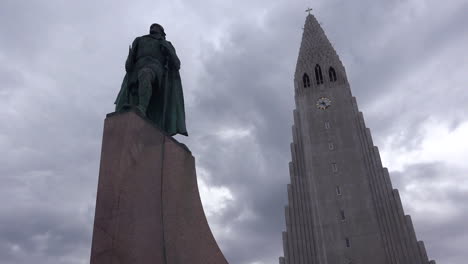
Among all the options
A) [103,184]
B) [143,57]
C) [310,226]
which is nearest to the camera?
[103,184]

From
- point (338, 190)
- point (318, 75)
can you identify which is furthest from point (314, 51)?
point (338, 190)

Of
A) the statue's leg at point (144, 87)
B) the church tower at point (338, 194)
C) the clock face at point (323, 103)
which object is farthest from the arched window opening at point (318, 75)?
the statue's leg at point (144, 87)

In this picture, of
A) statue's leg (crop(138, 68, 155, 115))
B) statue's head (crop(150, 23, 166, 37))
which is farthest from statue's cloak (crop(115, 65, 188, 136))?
statue's head (crop(150, 23, 166, 37))

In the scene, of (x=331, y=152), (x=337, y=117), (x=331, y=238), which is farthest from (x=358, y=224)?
(x=337, y=117)

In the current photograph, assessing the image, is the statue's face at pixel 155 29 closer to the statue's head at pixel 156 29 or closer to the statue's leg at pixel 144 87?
the statue's head at pixel 156 29

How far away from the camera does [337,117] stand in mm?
47906

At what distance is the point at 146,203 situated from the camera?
5.91m

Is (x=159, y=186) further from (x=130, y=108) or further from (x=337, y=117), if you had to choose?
(x=337, y=117)

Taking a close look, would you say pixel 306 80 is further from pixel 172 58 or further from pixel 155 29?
pixel 172 58

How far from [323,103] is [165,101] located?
43.8 metres

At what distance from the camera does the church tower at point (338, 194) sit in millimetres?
38281

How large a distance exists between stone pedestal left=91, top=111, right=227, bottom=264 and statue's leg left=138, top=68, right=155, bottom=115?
2.93 feet

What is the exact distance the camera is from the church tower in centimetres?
3828

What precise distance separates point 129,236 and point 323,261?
36402 millimetres
